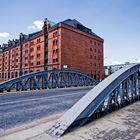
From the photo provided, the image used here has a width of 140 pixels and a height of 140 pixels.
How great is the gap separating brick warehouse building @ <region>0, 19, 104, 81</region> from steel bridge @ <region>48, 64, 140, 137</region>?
29.2 metres

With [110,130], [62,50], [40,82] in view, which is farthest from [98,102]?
[62,50]

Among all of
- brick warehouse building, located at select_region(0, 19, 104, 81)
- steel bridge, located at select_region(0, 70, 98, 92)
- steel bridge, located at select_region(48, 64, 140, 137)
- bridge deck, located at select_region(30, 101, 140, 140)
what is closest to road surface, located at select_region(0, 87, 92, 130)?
steel bridge, located at select_region(48, 64, 140, 137)

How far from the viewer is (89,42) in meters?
44.5

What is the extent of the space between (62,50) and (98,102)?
32235 mm

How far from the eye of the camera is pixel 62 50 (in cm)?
3572

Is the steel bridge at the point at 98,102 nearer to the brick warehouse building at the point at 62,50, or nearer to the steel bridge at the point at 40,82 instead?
the steel bridge at the point at 40,82

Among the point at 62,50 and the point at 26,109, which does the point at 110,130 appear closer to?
the point at 26,109

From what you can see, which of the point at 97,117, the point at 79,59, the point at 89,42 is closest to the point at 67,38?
the point at 79,59

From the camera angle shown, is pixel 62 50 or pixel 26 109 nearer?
pixel 26 109

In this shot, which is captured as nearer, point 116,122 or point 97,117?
point 116,122

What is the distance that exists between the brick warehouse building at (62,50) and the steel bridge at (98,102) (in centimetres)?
2923

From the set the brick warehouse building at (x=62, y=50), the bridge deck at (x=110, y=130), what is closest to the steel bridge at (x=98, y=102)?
the bridge deck at (x=110, y=130)

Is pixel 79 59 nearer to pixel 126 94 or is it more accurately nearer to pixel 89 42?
pixel 89 42

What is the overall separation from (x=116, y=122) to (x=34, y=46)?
45.2m
